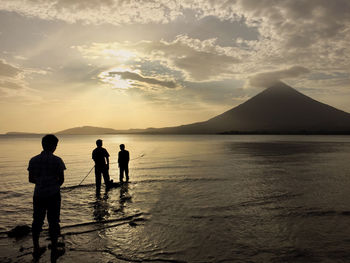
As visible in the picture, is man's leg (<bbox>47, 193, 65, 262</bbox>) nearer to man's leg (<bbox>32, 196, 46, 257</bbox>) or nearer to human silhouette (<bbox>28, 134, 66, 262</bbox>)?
human silhouette (<bbox>28, 134, 66, 262</bbox>)

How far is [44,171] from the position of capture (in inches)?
209

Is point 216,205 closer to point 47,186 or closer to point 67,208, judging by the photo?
point 67,208

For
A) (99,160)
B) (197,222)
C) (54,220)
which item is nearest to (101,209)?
(99,160)

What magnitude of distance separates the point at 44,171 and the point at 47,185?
1.03 ft

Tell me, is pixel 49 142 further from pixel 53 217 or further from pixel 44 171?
pixel 53 217

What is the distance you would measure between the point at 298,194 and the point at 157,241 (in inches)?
310

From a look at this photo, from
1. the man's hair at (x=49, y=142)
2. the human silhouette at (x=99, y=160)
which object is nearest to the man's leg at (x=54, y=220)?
the man's hair at (x=49, y=142)

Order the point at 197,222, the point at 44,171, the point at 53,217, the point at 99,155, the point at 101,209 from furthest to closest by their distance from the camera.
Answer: the point at 99,155 → the point at 101,209 → the point at 197,222 → the point at 53,217 → the point at 44,171

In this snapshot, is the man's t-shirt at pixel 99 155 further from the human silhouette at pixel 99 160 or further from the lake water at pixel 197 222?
the lake water at pixel 197 222

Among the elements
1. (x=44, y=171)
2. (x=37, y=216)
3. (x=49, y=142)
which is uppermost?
(x=49, y=142)

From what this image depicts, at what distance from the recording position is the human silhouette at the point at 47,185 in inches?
209

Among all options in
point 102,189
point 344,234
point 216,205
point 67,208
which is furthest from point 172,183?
point 344,234

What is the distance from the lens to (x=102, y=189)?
12625mm

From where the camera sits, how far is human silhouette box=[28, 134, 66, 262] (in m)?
5.30
